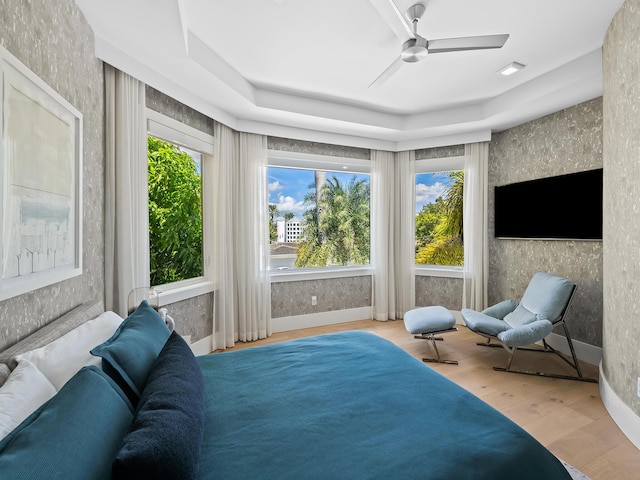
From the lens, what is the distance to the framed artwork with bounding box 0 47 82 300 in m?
1.21

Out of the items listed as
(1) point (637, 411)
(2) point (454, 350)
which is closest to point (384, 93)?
(2) point (454, 350)

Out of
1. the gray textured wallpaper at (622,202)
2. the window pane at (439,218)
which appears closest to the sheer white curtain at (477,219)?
the window pane at (439,218)

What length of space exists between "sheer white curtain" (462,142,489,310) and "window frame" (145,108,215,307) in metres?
3.24

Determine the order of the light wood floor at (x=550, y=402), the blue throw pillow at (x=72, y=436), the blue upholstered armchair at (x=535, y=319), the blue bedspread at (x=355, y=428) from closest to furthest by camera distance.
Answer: the blue throw pillow at (x=72, y=436), the blue bedspread at (x=355, y=428), the light wood floor at (x=550, y=402), the blue upholstered armchair at (x=535, y=319)

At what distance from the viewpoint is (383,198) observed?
477 cm

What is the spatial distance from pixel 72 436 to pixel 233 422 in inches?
23.6

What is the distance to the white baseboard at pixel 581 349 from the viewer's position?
3201 millimetres

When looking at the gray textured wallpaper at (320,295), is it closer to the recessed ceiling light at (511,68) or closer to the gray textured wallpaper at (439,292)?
the gray textured wallpaper at (439,292)

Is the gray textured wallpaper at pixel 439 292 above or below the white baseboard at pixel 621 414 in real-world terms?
above

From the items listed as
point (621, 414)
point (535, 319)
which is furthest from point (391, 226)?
point (621, 414)

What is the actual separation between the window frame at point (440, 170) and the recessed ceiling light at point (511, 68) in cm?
145

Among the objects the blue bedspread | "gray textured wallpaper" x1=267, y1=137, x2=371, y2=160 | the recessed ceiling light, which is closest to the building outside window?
"gray textured wallpaper" x1=267, y1=137, x2=371, y2=160

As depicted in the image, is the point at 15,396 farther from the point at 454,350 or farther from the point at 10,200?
the point at 454,350

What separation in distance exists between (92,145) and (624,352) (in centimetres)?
372
